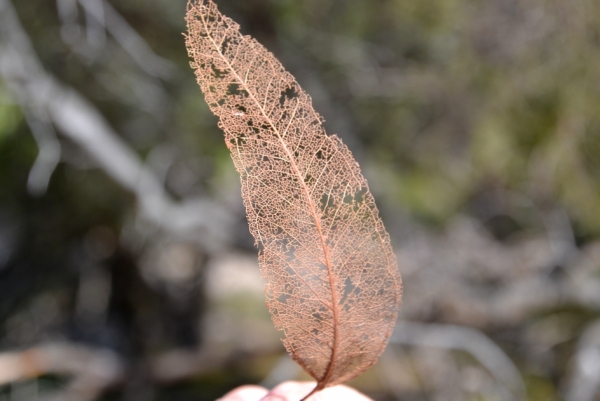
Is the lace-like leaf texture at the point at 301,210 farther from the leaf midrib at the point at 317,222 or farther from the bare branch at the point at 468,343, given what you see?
the bare branch at the point at 468,343

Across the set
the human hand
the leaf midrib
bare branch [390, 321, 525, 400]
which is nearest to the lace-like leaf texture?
the leaf midrib

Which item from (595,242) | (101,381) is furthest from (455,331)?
(101,381)

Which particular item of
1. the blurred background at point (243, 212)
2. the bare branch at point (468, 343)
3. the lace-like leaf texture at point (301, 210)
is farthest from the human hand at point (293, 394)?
the bare branch at point (468, 343)

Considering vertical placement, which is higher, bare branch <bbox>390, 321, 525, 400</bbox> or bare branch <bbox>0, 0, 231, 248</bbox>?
bare branch <bbox>0, 0, 231, 248</bbox>

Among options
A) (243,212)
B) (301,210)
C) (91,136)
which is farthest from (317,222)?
(243,212)

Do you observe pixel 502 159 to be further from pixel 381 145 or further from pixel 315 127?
pixel 315 127

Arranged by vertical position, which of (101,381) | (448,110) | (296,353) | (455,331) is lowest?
(101,381)

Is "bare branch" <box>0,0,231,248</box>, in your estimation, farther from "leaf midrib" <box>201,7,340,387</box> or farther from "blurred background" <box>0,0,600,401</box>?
"leaf midrib" <box>201,7,340,387</box>
